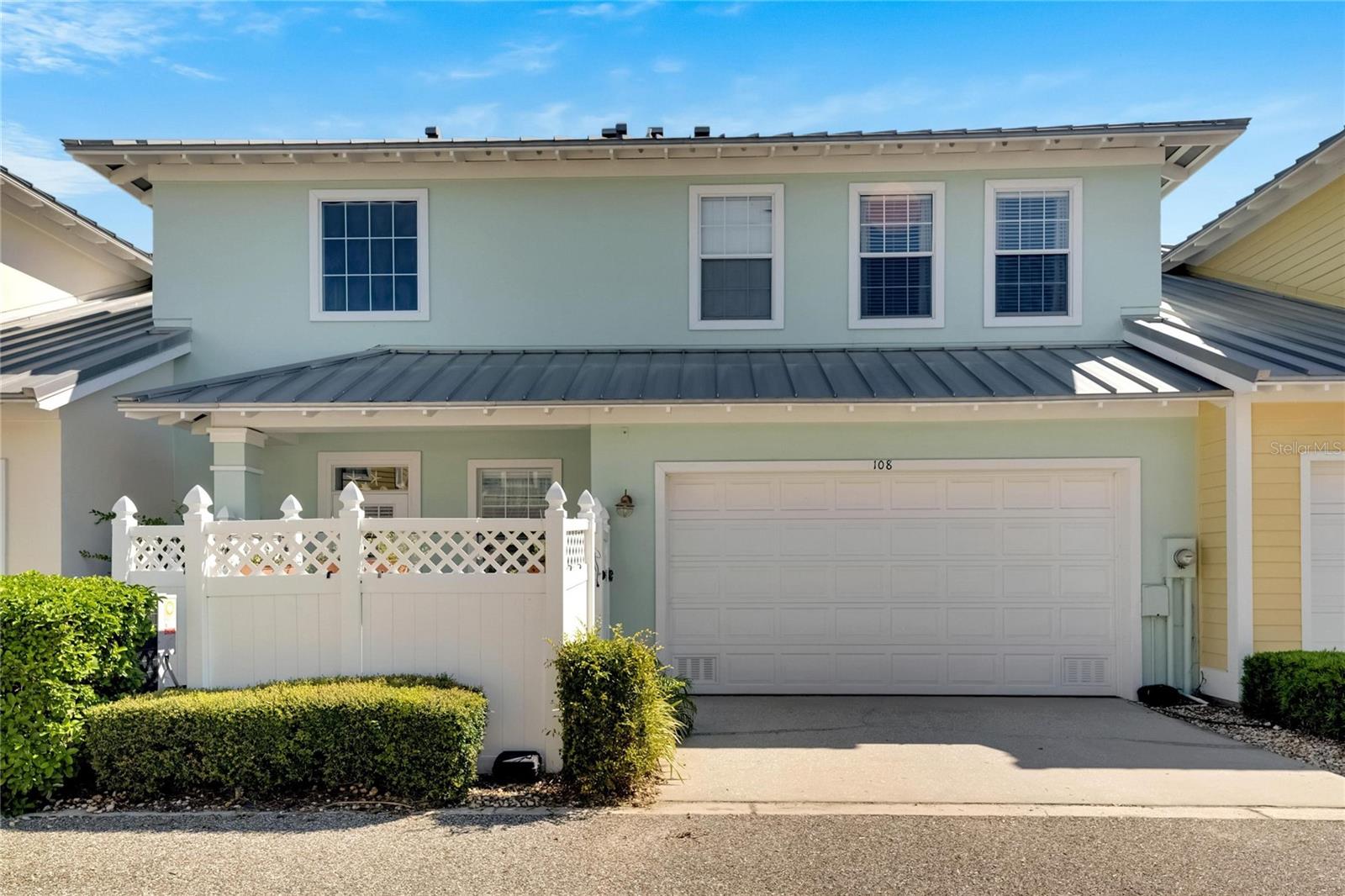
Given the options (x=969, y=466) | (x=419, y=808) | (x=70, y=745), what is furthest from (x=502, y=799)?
(x=969, y=466)

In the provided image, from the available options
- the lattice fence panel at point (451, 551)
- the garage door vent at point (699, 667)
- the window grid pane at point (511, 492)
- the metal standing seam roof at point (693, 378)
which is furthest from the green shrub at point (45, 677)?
the garage door vent at point (699, 667)

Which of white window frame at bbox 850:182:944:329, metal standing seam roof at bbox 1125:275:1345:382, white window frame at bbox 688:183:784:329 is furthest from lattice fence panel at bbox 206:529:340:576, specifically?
metal standing seam roof at bbox 1125:275:1345:382

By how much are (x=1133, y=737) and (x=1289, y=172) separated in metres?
8.20

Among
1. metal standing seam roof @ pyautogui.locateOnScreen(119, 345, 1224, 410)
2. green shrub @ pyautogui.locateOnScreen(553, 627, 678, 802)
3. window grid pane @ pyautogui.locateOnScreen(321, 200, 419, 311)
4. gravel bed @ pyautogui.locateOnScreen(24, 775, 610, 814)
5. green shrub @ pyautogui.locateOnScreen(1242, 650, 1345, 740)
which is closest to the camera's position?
gravel bed @ pyautogui.locateOnScreen(24, 775, 610, 814)

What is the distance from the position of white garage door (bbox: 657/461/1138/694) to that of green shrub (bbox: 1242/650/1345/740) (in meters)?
1.25

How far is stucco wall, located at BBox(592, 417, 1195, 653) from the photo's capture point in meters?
9.30

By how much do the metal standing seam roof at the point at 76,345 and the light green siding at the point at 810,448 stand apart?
5.13 meters

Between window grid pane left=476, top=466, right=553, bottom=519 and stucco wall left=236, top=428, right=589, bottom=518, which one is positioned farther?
window grid pane left=476, top=466, right=553, bottom=519

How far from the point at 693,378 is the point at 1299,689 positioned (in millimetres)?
6033

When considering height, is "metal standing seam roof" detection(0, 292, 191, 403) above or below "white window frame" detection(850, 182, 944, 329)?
below

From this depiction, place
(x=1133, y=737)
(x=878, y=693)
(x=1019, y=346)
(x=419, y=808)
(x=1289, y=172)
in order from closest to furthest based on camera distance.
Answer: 1. (x=419, y=808)
2. (x=1133, y=737)
3. (x=878, y=693)
4. (x=1019, y=346)
5. (x=1289, y=172)

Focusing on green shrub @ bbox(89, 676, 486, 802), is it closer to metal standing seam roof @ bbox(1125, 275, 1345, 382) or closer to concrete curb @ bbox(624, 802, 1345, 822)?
concrete curb @ bbox(624, 802, 1345, 822)

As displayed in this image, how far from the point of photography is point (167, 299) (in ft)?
36.4

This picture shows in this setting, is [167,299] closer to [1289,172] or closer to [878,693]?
[878,693]
